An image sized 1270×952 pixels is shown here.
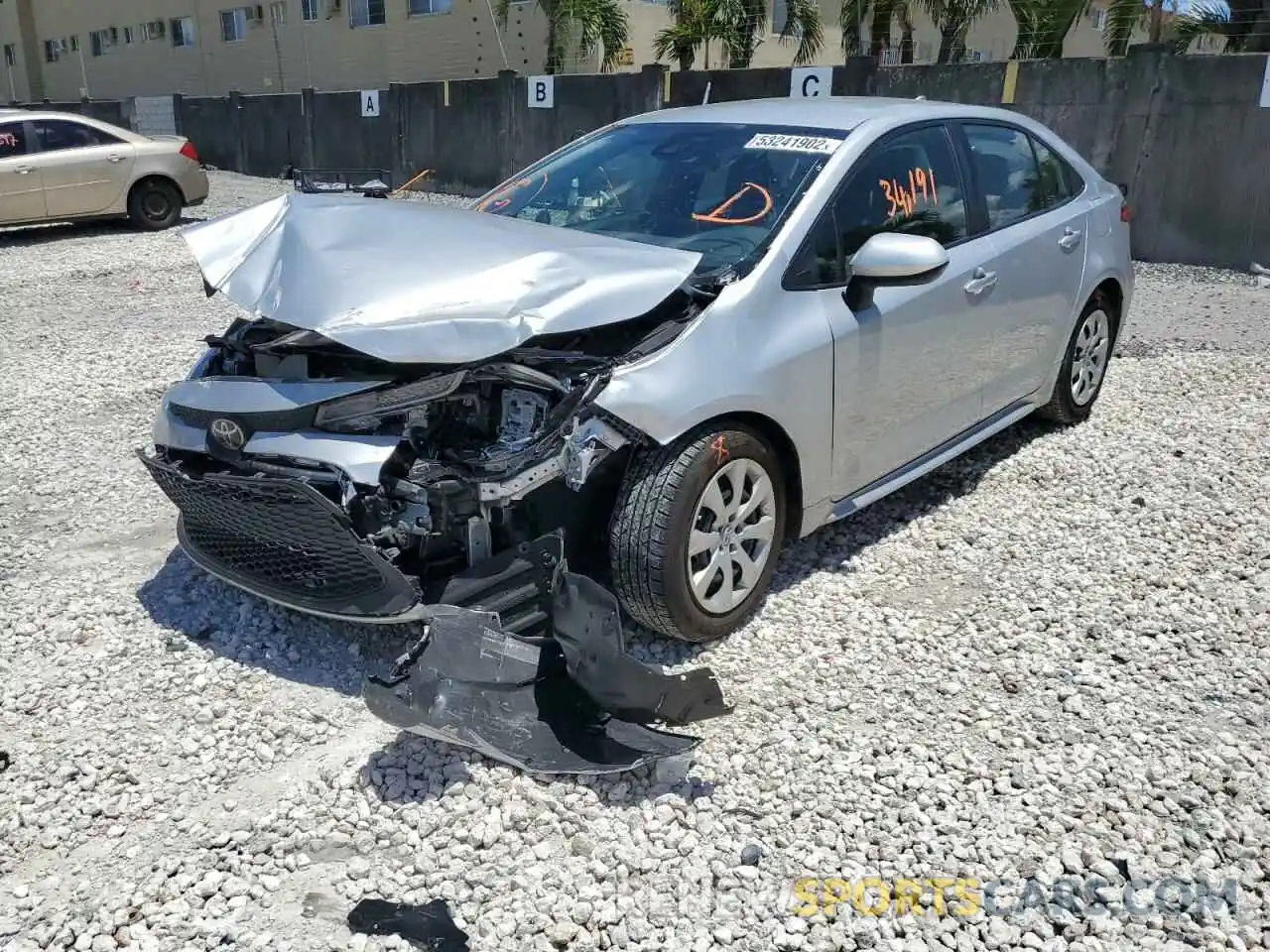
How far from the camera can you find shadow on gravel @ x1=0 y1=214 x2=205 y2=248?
45.4 ft

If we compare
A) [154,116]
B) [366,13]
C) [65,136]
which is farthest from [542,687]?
[366,13]

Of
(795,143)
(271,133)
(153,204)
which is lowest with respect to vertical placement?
(153,204)

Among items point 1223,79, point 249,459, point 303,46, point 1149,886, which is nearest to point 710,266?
point 249,459

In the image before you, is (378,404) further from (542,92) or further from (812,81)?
(542,92)

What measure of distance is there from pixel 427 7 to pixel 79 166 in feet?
52.1

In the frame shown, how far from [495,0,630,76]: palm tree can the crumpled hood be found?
22267 millimetres

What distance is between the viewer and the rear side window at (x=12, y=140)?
1292 cm

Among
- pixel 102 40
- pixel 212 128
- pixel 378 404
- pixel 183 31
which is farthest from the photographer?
pixel 102 40

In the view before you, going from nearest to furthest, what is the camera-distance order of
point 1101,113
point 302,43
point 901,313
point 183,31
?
point 901,313, point 1101,113, point 302,43, point 183,31

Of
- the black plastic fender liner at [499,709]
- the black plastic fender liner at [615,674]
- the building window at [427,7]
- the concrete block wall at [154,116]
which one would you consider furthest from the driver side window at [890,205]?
the concrete block wall at [154,116]

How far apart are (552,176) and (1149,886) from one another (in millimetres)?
3533

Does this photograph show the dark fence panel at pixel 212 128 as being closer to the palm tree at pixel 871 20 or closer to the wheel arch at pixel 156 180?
the wheel arch at pixel 156 180

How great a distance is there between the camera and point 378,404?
3246mm

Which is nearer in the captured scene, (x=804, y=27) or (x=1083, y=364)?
(x=1083, y=364)
